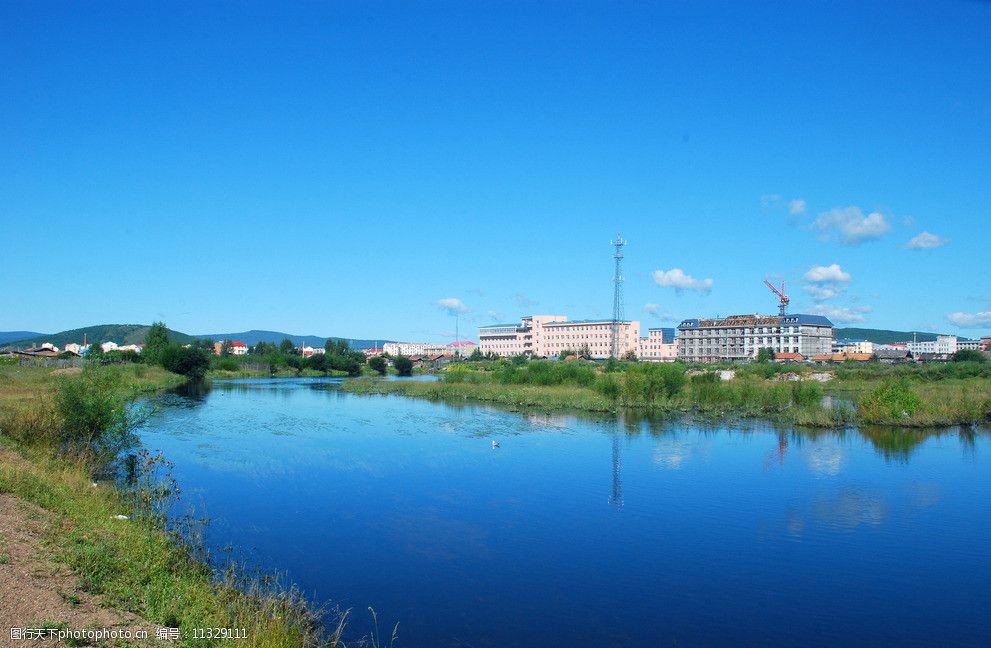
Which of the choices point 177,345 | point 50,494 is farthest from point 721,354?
point 50,494

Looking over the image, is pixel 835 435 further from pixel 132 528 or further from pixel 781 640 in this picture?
pixel 132 528

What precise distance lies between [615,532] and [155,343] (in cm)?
6589

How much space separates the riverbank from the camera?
684 cm

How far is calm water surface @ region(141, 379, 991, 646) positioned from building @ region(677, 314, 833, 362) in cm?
9412

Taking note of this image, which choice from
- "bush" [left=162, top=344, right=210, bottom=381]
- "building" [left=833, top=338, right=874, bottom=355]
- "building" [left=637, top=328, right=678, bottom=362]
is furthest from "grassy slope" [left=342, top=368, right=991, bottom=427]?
"building" [left=833, top=338, right=874, bottom=355]

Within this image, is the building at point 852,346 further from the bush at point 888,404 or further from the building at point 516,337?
the bush at point 888,404

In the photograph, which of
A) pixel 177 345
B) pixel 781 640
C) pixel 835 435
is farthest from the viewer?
pixel 177 345

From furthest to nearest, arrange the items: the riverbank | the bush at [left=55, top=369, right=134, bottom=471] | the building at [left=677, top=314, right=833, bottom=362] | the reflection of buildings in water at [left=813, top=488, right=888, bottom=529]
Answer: the building at [left=677, top=314, right=833, bottom=362] → the bush at [left=55, top=369, right=134, bottom=471] → the reflection of buildings in water at [left=813, top=488, right=888, bottom=529] → the riverbank

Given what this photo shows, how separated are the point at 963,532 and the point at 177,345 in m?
63.0

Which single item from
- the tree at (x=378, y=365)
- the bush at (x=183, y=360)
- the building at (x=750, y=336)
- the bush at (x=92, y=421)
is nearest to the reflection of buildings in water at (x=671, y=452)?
the bush at (x=92, y=421)

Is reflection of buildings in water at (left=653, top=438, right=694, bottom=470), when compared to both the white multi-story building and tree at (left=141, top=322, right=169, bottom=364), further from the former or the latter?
the white multi-story building

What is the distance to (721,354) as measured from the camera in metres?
121

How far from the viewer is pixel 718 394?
119ft

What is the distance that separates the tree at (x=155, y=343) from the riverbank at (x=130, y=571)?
56603 millimetres
